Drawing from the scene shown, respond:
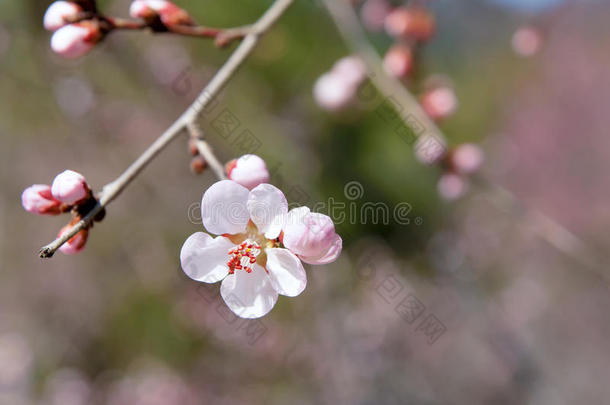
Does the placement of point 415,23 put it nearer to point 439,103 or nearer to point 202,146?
point 439,103

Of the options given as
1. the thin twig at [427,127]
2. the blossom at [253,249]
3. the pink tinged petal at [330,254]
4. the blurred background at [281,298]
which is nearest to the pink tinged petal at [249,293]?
the blossom at [253,249]

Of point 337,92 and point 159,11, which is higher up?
point 159,11

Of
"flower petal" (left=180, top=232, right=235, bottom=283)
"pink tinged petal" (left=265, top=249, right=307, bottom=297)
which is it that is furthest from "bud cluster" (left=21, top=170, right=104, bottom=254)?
"pink tinged petal" (left=265, top=249, right=307, bottom=297)

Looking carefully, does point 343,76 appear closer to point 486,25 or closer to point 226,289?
point 226,289

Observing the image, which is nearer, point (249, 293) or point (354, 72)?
point (249, 293)

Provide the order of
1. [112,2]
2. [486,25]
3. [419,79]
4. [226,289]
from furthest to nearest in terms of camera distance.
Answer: [486,25] < [112,2] < [419,79] < [226,289]

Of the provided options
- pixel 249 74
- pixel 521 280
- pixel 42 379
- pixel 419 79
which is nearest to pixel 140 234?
pixel 42 379

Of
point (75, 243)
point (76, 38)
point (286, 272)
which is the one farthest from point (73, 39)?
point (286, 272)
